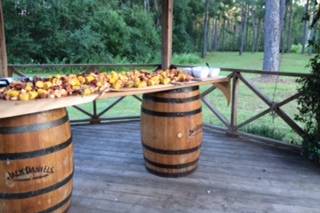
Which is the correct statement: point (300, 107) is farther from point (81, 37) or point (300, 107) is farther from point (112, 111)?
point (81, 37)

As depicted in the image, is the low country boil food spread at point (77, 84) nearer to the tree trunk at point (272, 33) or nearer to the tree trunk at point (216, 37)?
the tree trunk at point (272, 33)

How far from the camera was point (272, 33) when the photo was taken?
34.4 feet

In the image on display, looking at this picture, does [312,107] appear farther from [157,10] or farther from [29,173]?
[157,10]

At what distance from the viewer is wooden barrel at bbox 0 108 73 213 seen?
6.13ft

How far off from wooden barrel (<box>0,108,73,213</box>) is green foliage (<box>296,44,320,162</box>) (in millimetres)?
2561

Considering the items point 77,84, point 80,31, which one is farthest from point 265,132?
point 80,31

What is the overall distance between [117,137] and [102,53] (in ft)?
34.2

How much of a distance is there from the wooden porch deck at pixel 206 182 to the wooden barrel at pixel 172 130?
0.45ft

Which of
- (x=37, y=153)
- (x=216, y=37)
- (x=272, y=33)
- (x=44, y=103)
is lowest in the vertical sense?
(x=37, y=153)

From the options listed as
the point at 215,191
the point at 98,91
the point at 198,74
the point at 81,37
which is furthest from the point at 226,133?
the point at 81,37

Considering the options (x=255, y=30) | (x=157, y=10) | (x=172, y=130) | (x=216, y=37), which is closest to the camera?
(x=172, y=130)

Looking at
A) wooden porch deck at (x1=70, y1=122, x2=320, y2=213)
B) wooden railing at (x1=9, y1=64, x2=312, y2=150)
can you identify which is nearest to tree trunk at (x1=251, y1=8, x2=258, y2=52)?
wooden railing at (x1=9, y1=64, x2=312, y2=150)

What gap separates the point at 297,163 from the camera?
3.40m

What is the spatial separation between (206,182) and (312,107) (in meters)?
1.46
